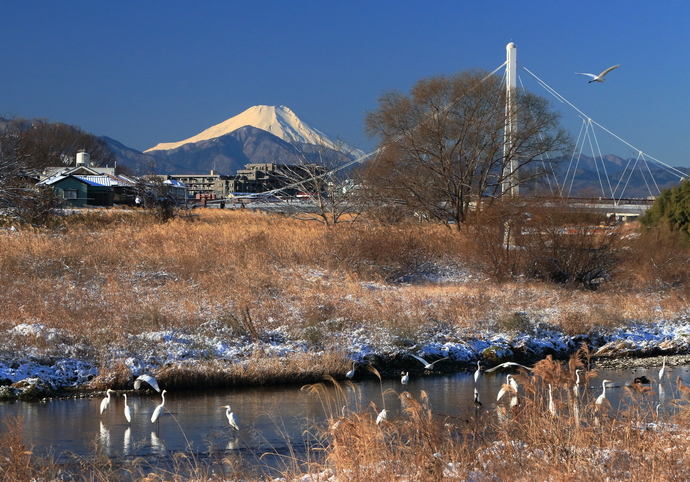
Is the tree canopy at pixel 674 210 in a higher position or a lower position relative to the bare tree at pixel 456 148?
lower

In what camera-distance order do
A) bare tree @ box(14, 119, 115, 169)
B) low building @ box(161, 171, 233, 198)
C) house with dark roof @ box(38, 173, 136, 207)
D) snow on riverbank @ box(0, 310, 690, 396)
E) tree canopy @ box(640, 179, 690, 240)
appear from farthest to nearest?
low building @ box(161, 171, 233, 198) < bare tree @ box(14, 119, 115, 169) < house with dark roof @ box(38, 173, 136, 207) < tree canopy @ box(640, 179, 690, 240) < snow on riverbank @ box(0, 310, 690, 396)

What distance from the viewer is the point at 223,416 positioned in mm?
9719

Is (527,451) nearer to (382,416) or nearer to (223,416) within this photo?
(382,416)

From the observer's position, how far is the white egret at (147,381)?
10731 millimetres

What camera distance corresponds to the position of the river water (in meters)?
8.05

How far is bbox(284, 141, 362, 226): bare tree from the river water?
16.4 m

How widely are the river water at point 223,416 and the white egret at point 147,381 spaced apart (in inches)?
5.9

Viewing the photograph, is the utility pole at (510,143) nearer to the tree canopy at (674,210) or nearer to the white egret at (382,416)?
the tree canopy at (674,210)

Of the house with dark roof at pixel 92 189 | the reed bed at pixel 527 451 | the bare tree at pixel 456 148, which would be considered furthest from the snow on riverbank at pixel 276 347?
the house with dark roof at pixel 92 189

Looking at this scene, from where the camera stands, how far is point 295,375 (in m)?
12.2

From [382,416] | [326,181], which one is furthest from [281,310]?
[326,181]

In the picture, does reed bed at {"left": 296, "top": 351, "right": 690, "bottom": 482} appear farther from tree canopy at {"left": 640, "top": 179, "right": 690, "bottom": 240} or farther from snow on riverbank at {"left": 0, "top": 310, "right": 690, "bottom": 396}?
tree canopy at {"left": 640, "top": 179, "right": 690, "bottom": 240}

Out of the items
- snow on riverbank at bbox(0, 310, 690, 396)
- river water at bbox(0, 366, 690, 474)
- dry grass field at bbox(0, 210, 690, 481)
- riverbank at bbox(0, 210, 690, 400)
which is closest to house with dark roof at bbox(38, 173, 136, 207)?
dry grass field at bbox(0, 210, 690, 481)

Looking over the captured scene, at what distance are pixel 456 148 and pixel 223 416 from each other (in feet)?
67.5
